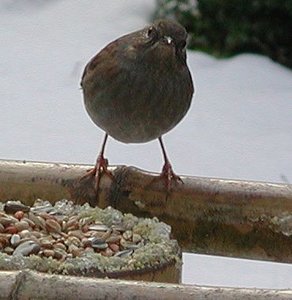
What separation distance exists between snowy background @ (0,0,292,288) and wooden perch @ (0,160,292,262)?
2.26 meters

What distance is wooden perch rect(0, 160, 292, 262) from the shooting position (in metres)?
3.05

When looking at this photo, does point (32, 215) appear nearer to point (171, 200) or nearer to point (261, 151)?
point (171, 200)

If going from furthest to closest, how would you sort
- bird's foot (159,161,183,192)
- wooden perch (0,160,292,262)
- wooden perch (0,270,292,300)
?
bird's foot (159,161,183,192) < wooden perch (0,160,292,262) < wooden perch (0,270,292,300)

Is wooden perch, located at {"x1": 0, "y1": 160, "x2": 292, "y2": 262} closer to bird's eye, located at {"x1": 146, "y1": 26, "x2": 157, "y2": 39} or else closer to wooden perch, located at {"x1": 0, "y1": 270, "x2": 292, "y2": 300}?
bird's eye, located at {"x1": 146, "y1": 26, "x2": 157, "y2": 39}

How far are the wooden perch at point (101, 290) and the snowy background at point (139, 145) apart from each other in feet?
10.6

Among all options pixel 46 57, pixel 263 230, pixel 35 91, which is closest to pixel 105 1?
pixel 46 57

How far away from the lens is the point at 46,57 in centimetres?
827

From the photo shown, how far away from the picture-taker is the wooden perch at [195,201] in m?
3.05

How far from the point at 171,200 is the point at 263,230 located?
0.25 metres

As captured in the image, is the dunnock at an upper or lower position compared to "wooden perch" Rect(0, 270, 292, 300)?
lower

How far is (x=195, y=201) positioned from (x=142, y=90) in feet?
1.67

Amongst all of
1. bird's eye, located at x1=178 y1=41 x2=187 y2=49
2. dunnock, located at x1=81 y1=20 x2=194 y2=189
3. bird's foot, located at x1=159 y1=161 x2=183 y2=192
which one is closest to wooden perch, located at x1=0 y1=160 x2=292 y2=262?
bird's foot, located at x1=159 y1=161 x2=183 y2=192

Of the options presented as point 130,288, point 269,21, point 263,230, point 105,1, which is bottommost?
point 105,1

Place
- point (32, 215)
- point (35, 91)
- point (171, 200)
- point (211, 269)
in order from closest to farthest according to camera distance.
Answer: point (32, 215), point (171, 200), point (211, 269), point (35, 91)
